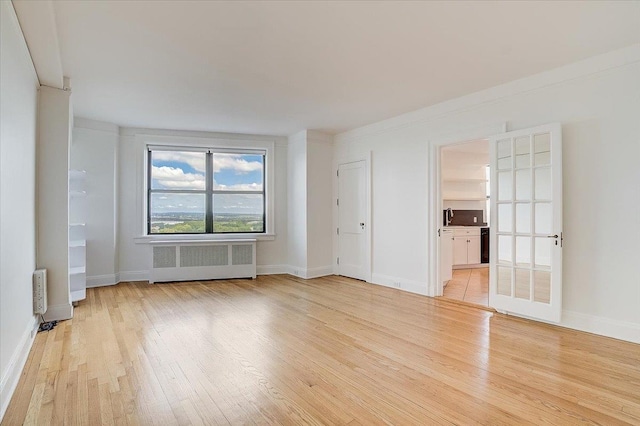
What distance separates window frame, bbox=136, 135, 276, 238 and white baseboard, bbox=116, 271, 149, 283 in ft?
1.88

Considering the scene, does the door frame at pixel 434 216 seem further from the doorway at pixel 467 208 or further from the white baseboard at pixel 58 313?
the white baseboard at pixel 58 313

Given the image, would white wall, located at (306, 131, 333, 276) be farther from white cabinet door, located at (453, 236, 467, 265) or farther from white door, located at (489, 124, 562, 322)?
white door, located at (489, 124, 562, 322)

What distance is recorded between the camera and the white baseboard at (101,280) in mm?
5664

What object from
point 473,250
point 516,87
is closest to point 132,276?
point 516,87

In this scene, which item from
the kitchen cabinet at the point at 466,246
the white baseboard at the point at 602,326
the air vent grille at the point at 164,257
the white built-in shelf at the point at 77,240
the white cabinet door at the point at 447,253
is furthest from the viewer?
the kitchen cabinet at the point at 466,246

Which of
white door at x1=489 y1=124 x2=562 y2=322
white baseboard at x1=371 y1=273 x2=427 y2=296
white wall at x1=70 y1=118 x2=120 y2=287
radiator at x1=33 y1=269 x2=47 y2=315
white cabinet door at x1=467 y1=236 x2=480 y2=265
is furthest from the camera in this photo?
white cabinet door at x1=467 y1=236 x2=480 y2=265

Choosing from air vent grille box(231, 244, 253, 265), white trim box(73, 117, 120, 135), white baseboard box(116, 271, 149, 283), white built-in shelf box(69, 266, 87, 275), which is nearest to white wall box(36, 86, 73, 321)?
white built-in shelf box(69, 266, 87, 275)

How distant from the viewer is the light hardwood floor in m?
2.06

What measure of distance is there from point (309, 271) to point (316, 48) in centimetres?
408

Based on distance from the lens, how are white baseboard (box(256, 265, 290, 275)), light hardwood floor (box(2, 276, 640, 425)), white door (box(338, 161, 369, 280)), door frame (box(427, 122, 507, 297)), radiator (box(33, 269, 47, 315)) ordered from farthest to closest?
white baseboard (box(256, 265, 290, 275))
white door (box(338, 161, 369, 280))
door frame (box(427, 122, 507, 297))
radiator (box(33, 269, 47, 315))
light hardwood floor (box(2, 276, 640, 425))

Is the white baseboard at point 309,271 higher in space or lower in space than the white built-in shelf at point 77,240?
lower

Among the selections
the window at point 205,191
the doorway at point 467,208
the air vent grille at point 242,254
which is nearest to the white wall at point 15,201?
the window at point 205,191

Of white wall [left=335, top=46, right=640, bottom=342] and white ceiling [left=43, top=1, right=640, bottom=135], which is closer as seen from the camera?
white ceiling [left=43, top=1, right=640, bottom=135]

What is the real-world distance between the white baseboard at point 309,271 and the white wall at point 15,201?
3.87 meters
